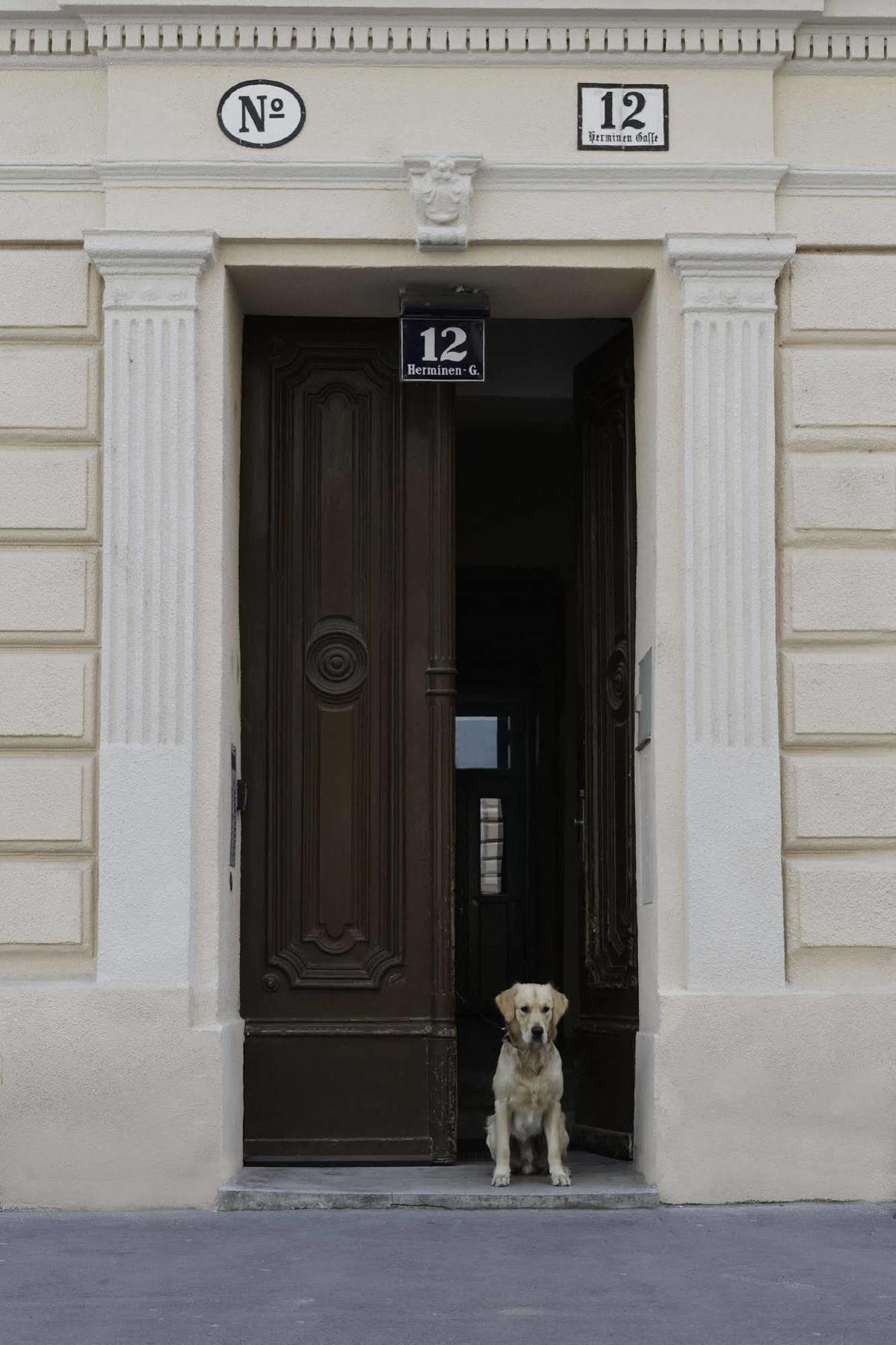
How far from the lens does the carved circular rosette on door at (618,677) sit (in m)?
9.45

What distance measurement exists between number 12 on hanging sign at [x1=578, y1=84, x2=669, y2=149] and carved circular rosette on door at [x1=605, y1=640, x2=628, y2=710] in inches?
91.0

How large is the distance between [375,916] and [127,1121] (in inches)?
61.0

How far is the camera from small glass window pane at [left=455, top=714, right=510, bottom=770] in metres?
19.1

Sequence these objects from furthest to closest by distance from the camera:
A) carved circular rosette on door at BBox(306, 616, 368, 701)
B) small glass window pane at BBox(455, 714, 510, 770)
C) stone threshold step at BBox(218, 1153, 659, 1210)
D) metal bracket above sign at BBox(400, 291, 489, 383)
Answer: small glass window pane at BBox(455, 714, 510, 770)
carved circular rosette on door at BBox(306, 616, 368, 701)
metal bracket above sign at BBox(400, 291, 489, 383)
stone threshold step at BBox(218, 1153, 659, 1210)

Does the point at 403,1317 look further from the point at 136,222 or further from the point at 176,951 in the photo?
the point at 136,222

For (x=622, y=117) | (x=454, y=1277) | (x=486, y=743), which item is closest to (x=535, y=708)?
(x=486, y=743)

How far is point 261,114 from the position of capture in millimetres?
8812

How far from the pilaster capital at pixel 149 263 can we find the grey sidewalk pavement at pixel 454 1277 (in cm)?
393

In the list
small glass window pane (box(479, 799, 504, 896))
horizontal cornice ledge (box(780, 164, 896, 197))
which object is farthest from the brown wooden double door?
small glass window pane (box(479, 799, 504, 896))

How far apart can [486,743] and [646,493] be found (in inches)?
404

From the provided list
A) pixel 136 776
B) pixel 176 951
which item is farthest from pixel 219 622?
pixel 176 951

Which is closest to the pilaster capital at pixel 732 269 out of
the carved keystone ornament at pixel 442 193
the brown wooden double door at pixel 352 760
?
the carved keystone ornament at pixel 442 193

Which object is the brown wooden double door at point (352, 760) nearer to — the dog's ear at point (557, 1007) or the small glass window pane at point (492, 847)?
the dog's ear at point (557, 1007)

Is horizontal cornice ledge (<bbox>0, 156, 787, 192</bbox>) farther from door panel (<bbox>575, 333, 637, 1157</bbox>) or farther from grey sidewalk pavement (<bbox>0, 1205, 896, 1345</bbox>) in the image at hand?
grey sidewalk pavement (<bbox>0, 1205, 896, 1345</bbox>)
